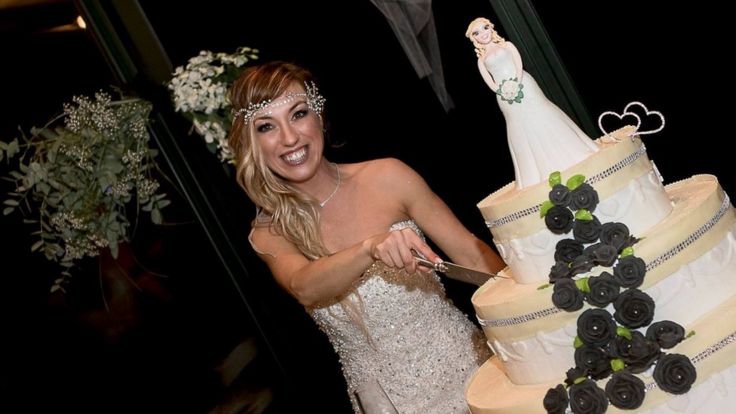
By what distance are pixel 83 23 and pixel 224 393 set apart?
2714 millimetres

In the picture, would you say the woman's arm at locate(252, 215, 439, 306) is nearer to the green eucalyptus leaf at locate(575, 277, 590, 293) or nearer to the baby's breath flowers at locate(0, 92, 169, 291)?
the green eucalyptus leaf at locate(575, 277, 590, 293)

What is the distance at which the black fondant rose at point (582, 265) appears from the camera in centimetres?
229

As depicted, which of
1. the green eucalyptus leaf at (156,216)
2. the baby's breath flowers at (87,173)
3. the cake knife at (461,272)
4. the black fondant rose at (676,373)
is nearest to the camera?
the black fondant rose at (676,373)

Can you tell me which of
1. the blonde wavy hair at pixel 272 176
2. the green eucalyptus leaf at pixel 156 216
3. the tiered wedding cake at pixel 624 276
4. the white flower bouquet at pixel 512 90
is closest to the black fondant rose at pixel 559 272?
the tiered wedding cake at pixel 624 276

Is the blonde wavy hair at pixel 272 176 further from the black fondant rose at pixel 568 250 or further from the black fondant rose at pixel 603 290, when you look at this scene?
the black fondant rose at pixel 603 290

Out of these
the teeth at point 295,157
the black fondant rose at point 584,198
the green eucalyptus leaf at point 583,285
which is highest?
the teeth at point 295,157

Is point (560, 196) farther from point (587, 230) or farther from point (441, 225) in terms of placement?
point (441, 225)

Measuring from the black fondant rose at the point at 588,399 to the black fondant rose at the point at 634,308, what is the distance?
0.56 feet

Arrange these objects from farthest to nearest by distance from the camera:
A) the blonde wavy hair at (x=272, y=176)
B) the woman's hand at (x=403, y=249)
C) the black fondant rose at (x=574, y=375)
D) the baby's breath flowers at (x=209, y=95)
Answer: the baby's breath flowers at (x=209, y=95) → the blonde wavy hair at (x=272, y=176) → the woman's hand at (x=403, y=249) → the black fondant rose at (x=574, y=375)

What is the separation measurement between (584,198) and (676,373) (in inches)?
17.8

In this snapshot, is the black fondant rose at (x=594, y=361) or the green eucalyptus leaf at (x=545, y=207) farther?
the green eucalyptus leaf at (x=545, y=207)

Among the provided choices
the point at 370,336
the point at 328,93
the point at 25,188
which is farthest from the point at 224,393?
the point at 370,336

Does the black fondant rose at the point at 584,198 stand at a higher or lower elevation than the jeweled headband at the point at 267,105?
lower

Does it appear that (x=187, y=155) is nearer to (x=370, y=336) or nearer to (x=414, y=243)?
(x=370, y=336)
